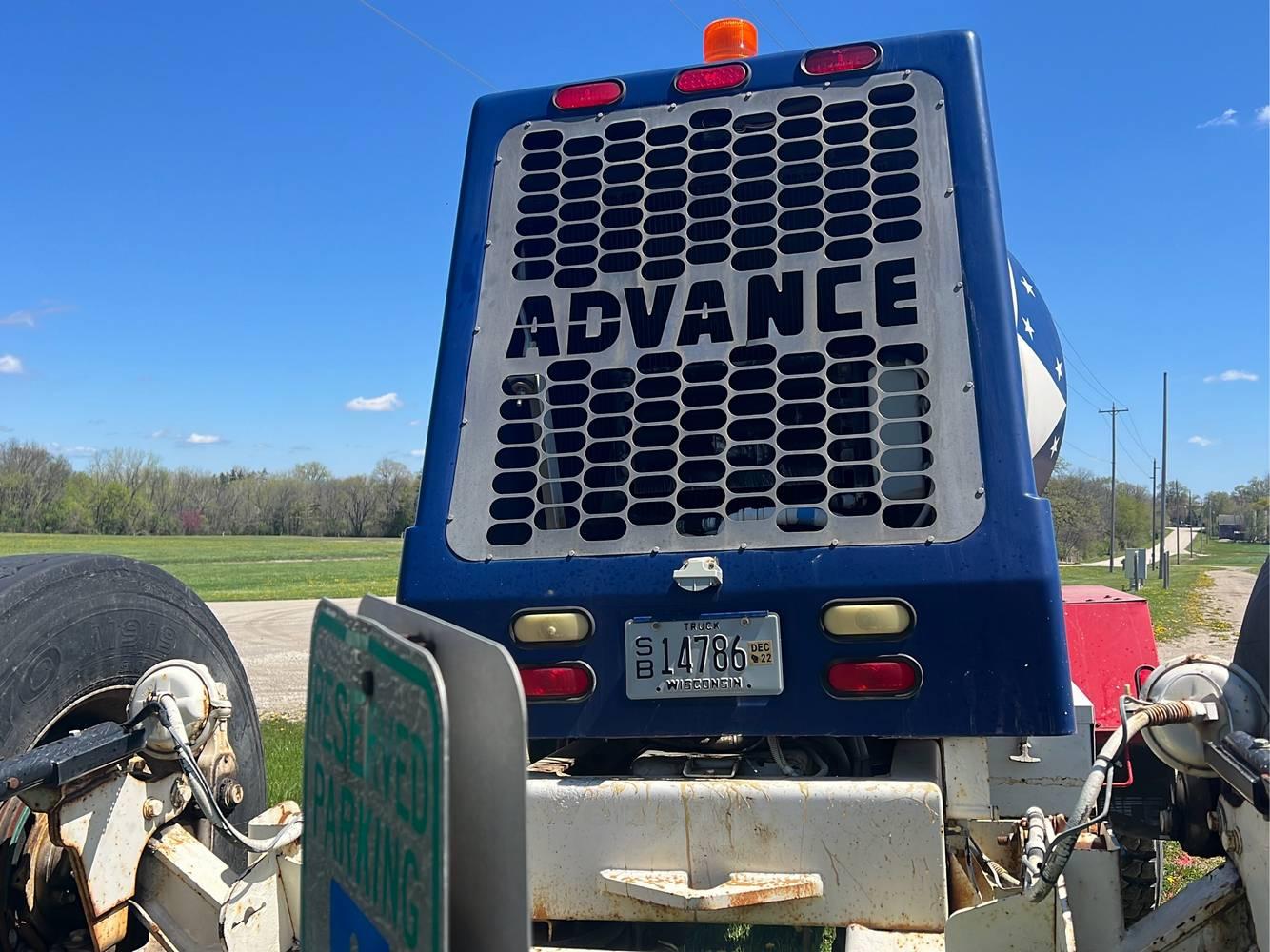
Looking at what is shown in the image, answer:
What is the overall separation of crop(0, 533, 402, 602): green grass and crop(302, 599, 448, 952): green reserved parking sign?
14.1 metres

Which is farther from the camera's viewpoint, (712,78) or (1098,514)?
(1098,514)

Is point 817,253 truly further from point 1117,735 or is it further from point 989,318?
point 1117,735

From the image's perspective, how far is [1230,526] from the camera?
116000 mm

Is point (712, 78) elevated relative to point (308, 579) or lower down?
elevated

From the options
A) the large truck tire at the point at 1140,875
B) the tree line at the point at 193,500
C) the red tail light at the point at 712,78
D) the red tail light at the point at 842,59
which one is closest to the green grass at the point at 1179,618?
the large truck tire at the point at 1140,875

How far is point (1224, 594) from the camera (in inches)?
1328

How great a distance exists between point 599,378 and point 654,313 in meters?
0.25

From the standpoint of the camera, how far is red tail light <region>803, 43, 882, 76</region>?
3135mm

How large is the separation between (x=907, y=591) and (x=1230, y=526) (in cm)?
13062

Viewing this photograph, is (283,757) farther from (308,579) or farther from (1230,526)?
(1230,526)

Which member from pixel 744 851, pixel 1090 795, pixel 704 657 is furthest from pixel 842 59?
pixel 744 851

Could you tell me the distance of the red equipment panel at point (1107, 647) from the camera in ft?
12.6

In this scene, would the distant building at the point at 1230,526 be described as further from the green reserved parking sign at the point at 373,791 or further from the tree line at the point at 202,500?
the green reserved parking sign at the point at 373,791

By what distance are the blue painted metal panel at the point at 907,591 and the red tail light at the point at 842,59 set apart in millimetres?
60
